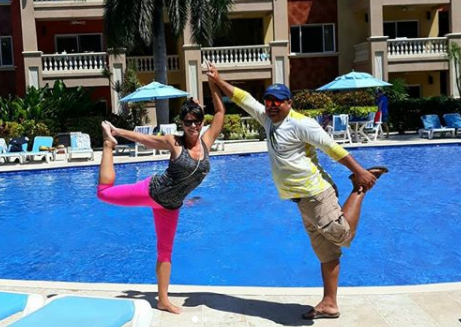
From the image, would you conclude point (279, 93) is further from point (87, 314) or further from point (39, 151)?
point (39, 151)

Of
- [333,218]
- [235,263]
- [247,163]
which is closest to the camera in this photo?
[333,218]

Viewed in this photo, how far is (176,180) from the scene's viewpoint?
5285 mm

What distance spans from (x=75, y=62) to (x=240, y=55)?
23.9ft

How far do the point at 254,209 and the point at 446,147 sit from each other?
10.7 metres

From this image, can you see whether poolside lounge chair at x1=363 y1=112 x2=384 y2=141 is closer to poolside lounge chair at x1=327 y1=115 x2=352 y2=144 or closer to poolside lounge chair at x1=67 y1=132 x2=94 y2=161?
poolside lounge chair at x1=327 y1=115 x2=352 y2=144

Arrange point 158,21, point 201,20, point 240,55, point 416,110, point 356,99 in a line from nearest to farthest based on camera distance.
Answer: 1. point 201,20
2. point 158,21
3. point 416,110
4. point 356,99
5. point 240,55

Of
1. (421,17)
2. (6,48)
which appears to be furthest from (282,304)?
(421,17)

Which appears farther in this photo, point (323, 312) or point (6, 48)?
point (6, 48)

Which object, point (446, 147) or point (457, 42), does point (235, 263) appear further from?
point (457, 42)

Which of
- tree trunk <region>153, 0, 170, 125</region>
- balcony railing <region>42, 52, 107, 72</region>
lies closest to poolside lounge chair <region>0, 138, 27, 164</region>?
tree trunk <region>153, 0, 170, 125</region>

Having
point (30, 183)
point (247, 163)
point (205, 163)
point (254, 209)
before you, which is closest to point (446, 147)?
point (247, 163)

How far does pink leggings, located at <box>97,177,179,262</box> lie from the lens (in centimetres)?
524

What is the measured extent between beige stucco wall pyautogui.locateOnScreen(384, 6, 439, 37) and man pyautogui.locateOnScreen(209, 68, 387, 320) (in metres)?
28.4

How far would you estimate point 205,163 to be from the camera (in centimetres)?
538
